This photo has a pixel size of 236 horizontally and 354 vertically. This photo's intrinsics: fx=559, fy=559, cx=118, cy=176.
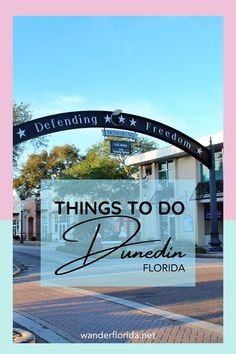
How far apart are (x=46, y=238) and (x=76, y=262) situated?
57 cm

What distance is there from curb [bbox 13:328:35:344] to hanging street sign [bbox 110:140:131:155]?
268cm

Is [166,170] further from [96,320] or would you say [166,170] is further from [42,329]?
[42,329]

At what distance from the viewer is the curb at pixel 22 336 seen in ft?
22.1

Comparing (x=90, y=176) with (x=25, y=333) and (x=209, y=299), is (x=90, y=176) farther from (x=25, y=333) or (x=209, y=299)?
(x=209, y=299)

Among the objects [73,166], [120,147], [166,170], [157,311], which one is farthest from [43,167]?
[157,311]

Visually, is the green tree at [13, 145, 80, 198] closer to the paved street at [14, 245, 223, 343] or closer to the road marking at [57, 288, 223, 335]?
the paved street at [14, 245, 223, 343]

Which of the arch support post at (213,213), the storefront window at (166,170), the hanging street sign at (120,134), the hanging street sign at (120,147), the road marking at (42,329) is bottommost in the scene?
the road marking at (42,329)

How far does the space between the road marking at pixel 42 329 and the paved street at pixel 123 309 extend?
0.05ft

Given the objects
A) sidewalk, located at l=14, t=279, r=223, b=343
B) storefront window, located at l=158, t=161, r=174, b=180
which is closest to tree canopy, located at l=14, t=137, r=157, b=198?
storefront window, located at l=158, t=161, r=174, b=180

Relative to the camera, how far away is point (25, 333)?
7020mm

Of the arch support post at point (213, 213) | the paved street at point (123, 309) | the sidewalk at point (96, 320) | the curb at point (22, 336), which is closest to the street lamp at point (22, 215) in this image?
the paved street at point (123, 309)

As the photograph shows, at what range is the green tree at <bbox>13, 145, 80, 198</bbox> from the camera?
23.8 feet

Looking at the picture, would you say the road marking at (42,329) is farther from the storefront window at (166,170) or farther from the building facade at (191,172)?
the storefront window at (166,170)

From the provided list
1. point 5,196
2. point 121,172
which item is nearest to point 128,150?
point 121,172
